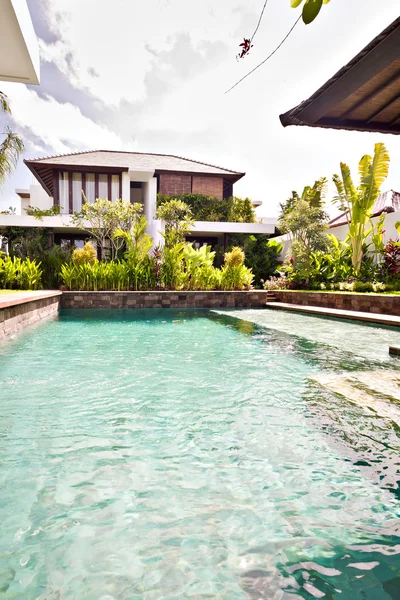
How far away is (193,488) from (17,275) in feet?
43.7

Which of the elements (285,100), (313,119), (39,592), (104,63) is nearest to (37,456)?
(39,592)

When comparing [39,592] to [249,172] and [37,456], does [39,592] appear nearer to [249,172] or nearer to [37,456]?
[37,456]

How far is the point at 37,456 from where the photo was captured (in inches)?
108

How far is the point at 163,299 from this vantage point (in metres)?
14.4

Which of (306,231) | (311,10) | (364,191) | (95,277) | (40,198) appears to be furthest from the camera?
(40,198)

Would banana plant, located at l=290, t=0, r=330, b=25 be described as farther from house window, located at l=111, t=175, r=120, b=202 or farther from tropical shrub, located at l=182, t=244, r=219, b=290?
house window, located at l=111, t=175, r=120, b=202

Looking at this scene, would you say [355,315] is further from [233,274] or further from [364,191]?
[364,191]

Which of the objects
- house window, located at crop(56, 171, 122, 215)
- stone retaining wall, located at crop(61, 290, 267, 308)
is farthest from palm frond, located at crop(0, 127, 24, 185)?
house window, located at crop(56, 171, 122, 215)

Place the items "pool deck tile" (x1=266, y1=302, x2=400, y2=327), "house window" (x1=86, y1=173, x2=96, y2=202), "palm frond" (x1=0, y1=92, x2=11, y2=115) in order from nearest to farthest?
"pool deck tile" (x1=266, y1=302, x2=400, y2=327), "palm frond" (x1=0, y1=92, x2=11, y2=115), "house window" (x1=86, y1=173, x2=96, y2=202)

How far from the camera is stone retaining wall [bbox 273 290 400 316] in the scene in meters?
11.2

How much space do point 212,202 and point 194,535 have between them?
22818mm

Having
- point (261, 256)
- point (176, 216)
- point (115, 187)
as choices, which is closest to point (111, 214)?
point (176, 216)

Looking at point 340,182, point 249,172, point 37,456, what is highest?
point 249,172

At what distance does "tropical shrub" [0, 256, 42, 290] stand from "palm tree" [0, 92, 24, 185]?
9.86 ft
